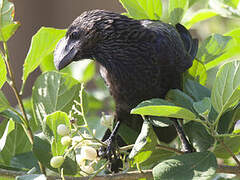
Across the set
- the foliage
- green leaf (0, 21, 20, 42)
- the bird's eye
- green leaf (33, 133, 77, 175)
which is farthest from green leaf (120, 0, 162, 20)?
green leaf (33, 133, 77, 175)

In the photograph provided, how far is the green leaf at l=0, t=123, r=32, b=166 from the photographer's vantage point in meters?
0.93

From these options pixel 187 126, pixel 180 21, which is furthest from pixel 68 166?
pixel 180 21

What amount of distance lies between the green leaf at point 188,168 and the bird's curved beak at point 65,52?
0.30 metres

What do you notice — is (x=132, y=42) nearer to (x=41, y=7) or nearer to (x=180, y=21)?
(x=180, y=21)

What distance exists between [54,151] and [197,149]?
0.28 metres

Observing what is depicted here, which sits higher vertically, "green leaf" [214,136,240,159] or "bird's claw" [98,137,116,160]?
"green leaf" [214,136,240,159]

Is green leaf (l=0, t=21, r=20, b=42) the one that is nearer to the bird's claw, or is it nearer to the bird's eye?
the bird's eye

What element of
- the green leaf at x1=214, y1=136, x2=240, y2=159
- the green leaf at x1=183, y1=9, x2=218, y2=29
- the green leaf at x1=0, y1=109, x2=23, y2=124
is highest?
the green leaf at x1=183, y1=9, x2=218, y2=29

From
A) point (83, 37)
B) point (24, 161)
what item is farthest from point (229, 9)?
point (24, 161)

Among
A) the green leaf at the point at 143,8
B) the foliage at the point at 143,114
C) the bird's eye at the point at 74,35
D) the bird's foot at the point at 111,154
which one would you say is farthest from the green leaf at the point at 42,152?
the green leaf at the point at 143,8

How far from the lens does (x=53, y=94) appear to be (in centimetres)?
90

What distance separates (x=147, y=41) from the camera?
959 millimetres

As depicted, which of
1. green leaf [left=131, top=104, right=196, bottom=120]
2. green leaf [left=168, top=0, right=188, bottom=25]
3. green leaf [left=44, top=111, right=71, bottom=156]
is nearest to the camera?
green leaf [left=131, top=104, right=196, bottom=120]

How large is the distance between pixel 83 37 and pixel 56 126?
0.76 ft
